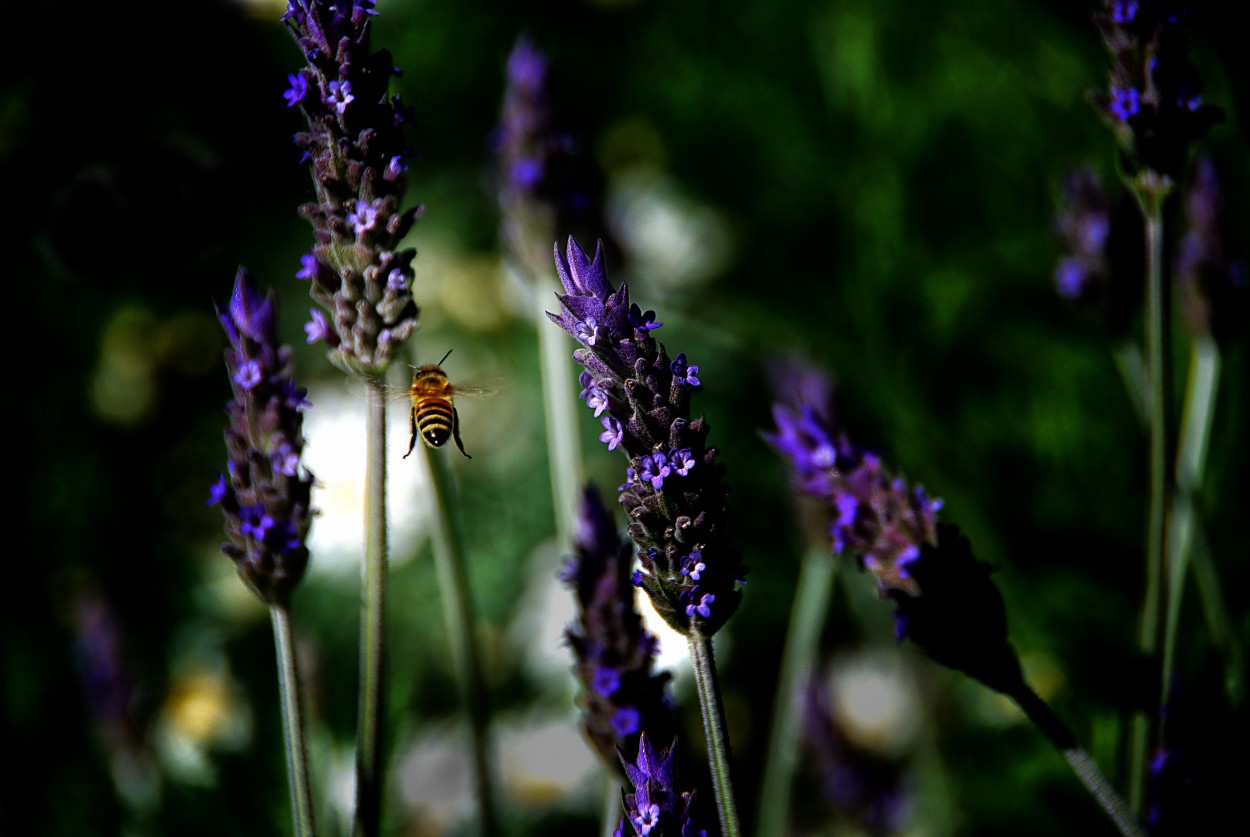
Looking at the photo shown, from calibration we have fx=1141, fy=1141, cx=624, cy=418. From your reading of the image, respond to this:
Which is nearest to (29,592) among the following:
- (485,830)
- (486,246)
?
(485,830)

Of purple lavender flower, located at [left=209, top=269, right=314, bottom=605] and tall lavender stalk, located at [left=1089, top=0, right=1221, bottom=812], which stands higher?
tall lavender stalk, located at [left=1089, top=0, right=1221, bottom=812]

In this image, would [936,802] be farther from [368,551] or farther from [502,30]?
[502,30]

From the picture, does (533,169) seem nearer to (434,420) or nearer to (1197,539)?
(434,420)

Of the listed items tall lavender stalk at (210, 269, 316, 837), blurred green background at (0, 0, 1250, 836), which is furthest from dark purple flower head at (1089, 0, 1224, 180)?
tall lavender stalk at (210, 269, 316, 837)

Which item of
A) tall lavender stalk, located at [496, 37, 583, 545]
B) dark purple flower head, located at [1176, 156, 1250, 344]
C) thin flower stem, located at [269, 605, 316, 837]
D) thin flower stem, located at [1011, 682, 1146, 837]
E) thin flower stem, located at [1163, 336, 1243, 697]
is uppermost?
tall lavender stalk, located at [496, 37, 583, 545]

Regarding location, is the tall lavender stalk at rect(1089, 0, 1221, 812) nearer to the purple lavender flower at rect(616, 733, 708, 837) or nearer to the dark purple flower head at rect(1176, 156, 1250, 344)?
the dark purple flower head at rect(1176, 156, 1250, 344)

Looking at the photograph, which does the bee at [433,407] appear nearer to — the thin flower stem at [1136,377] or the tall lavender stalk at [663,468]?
the tall lavender stalk at [663,468]

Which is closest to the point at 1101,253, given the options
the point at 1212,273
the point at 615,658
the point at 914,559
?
the point at 1212,273
